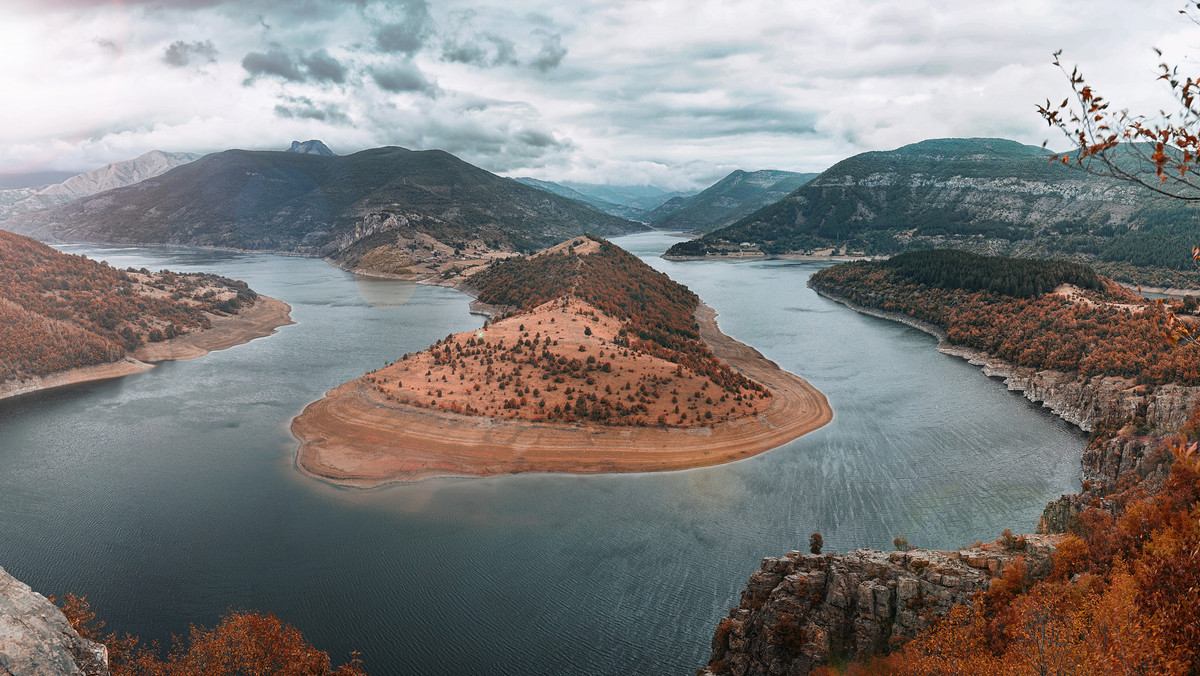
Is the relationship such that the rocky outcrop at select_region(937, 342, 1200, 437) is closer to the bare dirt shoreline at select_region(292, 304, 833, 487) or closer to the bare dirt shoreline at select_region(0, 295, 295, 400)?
the bare dirt shoreline at select_region(292, 304, 833, 487)

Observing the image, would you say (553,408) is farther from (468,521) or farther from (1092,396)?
(1092,396)

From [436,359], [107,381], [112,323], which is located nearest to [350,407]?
[436,359]

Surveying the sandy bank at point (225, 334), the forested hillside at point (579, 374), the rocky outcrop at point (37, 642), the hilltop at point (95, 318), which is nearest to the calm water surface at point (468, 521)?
the hilltop at point (95, 318)

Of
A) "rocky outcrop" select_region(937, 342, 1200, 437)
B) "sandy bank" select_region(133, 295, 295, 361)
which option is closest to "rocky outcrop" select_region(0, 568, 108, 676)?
"rocky outcrop" select_region(937, 342, 1200, 437)

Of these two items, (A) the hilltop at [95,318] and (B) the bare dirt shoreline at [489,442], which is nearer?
(B) the bare dirt shoreline at [489,442]

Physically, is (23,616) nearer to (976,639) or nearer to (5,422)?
(976,639)

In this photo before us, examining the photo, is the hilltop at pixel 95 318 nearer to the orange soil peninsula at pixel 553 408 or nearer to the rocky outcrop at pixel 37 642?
the orange soil peninsula at pixel 553 408

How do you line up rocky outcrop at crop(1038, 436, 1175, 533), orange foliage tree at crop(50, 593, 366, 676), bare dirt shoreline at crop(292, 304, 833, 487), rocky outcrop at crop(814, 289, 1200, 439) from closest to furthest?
orange foliage tree at crop(50, 593, 366, 676) < rocky outcrop at crop(1038, 436, 1175, 533) < rocky outcrop at crop(814, 289, 1200, 439) < bare dirt shoreline at crop(292, 304, 833, 487)
